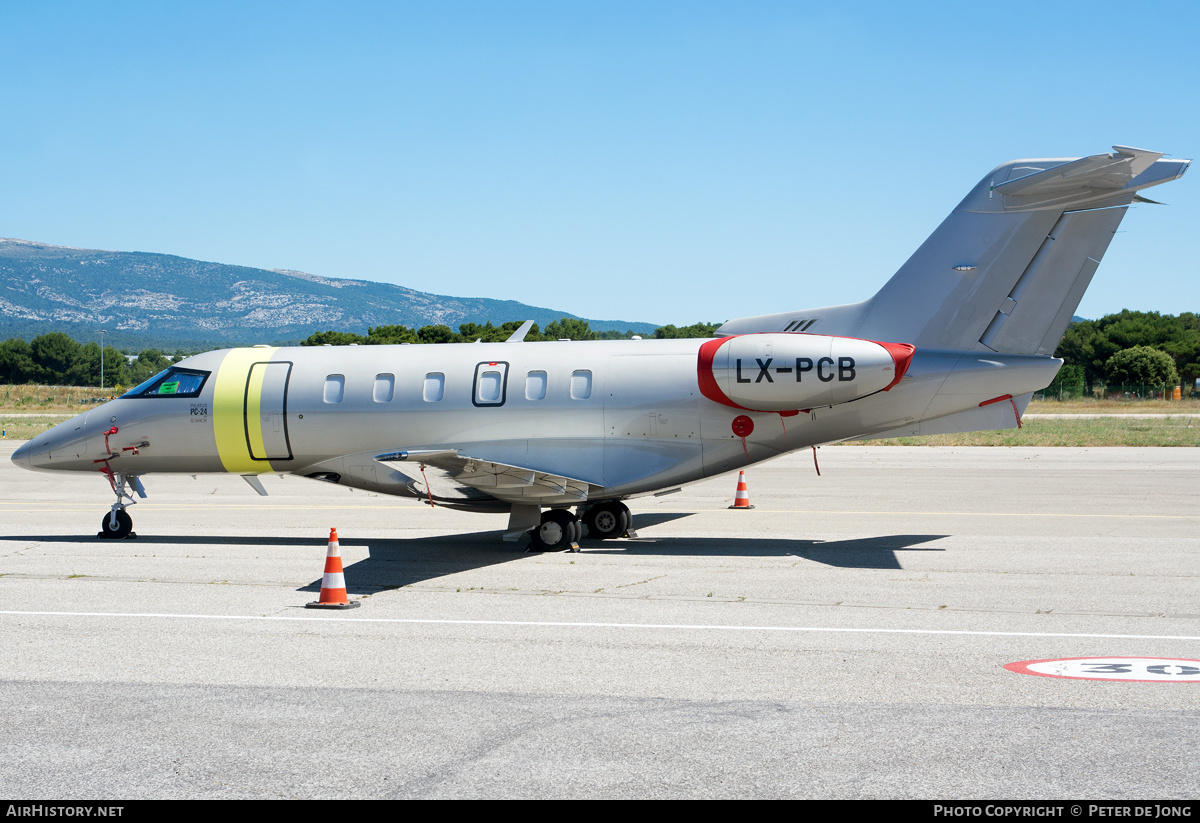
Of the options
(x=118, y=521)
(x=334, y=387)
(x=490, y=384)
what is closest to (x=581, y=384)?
(x=490, y=384)

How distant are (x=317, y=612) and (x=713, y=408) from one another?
6764 mm

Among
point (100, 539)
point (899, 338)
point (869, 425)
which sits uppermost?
point (899, 338)

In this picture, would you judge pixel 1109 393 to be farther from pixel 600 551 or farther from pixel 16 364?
pixel 16 364

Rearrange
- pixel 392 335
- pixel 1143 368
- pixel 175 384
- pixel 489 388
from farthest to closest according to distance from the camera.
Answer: pixel 1143 368, pixel 392 335, pixel 175 384, pixel 489 388

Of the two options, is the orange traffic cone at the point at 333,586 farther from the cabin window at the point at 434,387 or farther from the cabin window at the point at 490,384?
the cabin window at the point at 434,387

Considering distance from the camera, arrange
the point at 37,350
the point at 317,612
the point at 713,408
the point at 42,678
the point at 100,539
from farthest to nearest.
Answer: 1. the point at 37,350
2. the point at 100,539
3. the point at 713,408
4. the point at 317,612
5. the point at 42,678

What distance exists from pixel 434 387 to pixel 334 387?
1.69 metres

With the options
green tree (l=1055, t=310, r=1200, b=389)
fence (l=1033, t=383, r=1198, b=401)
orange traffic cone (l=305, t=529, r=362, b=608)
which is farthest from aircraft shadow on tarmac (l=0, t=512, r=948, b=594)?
green tree (l=1055, t=310, r=1200, b=389)

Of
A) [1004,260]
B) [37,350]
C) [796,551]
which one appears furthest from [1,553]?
[37,350]

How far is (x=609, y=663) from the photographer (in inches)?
320

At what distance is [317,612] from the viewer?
10.4m

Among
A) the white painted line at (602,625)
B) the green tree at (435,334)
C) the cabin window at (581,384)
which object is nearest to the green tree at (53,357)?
the green tree at (435,334)

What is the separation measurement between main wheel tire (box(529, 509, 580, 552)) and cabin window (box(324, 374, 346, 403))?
153 inches
